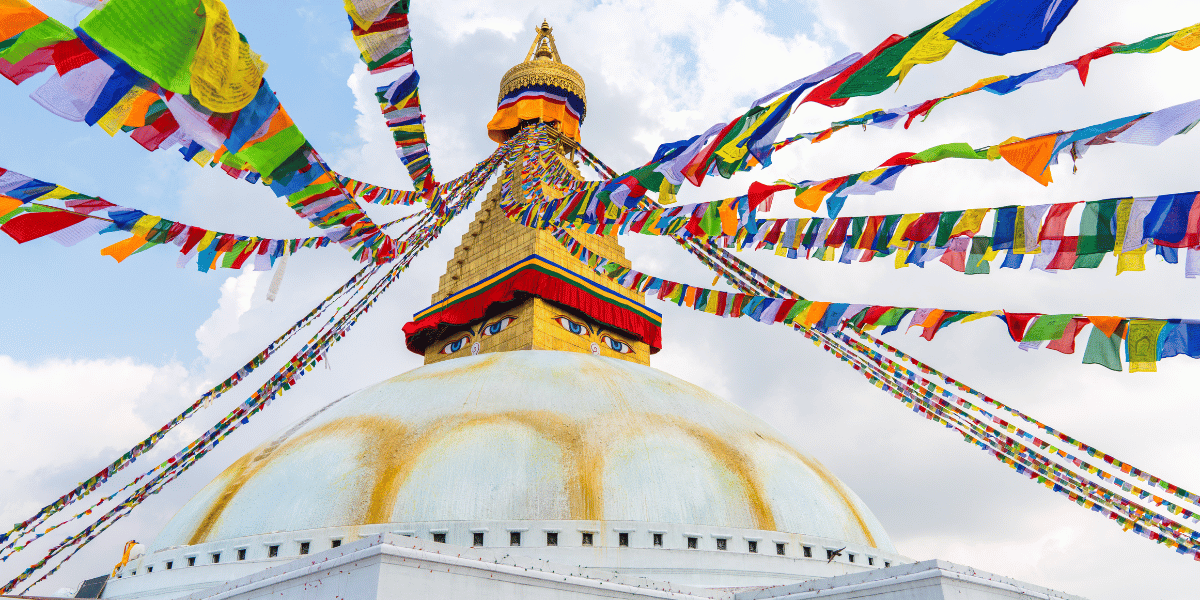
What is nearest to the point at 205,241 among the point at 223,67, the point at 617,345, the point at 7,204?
the point at 7,204

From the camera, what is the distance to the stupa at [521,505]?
5.86 metres

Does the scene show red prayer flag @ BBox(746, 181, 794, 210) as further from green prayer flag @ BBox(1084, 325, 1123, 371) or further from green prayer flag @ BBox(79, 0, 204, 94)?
green prayer flag @ BBox(79, 0, 204, 94)

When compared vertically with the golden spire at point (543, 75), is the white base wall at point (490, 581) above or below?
below

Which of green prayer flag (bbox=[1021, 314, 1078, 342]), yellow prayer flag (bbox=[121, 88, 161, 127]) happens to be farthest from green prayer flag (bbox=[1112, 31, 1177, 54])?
yellow prayer flag (bbox=[121, 88, 161, 127])

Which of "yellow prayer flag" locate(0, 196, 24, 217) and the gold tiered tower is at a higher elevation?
the gold tiered tower

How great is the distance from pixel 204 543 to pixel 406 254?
16.6ft

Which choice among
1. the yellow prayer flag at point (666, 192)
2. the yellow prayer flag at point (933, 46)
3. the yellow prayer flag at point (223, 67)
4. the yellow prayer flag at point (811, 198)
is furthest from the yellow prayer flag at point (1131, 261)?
the yellow prayer flag at point (223, 67)

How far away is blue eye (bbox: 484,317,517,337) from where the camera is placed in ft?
40.5

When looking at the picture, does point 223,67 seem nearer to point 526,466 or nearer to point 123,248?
point 123,248

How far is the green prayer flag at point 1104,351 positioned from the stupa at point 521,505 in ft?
7.16

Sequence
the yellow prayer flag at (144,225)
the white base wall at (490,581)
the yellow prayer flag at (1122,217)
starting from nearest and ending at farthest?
the yellow prayer flag at (1122,217) < the white base wall at (490,581) < the yellow prayer flag at (144,225)

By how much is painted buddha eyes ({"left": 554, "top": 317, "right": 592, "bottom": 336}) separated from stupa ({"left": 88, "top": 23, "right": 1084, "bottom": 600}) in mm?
2237

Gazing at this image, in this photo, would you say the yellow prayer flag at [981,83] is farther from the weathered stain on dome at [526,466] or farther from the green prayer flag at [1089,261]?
the weathered stain on dome at [526,466]

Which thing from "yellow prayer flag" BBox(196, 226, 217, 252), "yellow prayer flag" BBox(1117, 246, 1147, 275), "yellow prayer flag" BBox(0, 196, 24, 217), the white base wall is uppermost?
"yellow prayer flag" BBox(196, 226, 217, 252)
